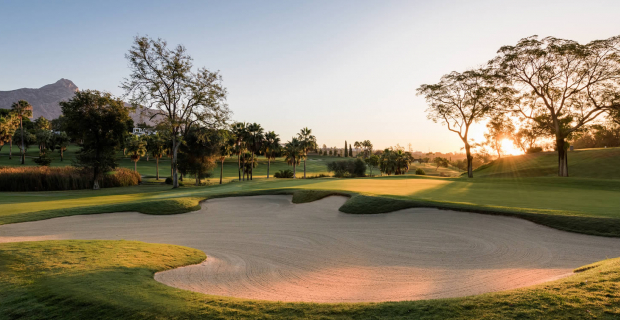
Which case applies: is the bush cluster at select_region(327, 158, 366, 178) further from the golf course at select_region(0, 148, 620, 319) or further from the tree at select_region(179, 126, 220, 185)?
the golf course at select_region(0, 148, 620, 319)

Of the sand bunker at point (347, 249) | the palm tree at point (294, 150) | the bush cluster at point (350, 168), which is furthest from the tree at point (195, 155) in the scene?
the bush cluster at point (350, 168)

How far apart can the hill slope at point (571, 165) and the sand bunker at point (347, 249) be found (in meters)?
39.9

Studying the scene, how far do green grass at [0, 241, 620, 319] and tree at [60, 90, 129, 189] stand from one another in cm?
3498

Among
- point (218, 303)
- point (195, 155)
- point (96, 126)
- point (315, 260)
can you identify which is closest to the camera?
point (218, 303)

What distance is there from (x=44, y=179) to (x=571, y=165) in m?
68.0

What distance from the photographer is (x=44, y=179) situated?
3538cm

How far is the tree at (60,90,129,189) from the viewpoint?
34.2 m

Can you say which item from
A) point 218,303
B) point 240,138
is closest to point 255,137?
point 240,138

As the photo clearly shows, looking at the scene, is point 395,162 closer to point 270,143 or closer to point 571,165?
point 270,143

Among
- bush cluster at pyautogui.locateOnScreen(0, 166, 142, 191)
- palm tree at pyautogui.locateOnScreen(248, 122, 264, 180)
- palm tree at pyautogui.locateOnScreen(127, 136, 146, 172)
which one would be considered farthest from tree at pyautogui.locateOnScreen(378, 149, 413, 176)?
bush cluster at pyautogui.locateOnScreen(0, 166, 142, 191)

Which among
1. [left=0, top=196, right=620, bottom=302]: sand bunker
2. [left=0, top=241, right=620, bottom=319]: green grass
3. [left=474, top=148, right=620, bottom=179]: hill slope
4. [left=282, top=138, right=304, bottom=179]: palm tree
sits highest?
[left=282, top=138, right=304, bottom=179]: palm tree

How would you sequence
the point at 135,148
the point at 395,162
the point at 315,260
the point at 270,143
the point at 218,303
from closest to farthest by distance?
1. the point at 218,303
2. the point at 315,260
3. the point at 135,148
4. the point at 270,143
5. the point at 395,162

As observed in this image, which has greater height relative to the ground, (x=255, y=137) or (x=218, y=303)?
(x=255, y=137)

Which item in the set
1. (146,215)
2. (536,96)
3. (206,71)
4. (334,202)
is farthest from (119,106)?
(536,96)
